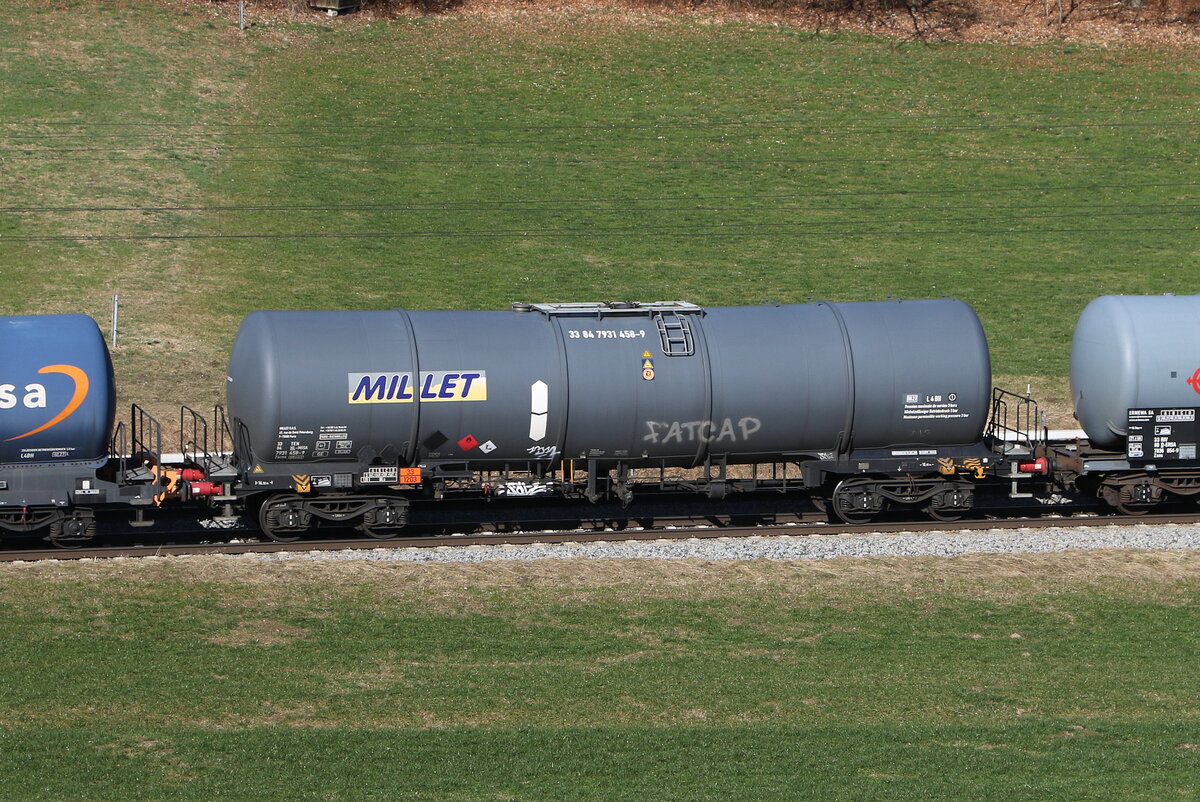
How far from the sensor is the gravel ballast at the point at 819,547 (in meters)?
23.6

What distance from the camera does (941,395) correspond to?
25.2m

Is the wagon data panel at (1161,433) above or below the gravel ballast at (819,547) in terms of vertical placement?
above

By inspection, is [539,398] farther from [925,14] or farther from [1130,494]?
[925,14]

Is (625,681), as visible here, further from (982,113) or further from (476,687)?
(982,113)

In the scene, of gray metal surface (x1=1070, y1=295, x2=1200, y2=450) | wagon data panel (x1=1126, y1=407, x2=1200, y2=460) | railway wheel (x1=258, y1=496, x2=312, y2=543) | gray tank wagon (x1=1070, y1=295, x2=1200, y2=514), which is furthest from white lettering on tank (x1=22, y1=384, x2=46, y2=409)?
wagon data panel (x1=1126, y1=407, x2=1200, y2=460)

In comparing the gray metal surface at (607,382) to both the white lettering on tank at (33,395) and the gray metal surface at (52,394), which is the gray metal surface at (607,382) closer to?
the gray metal surface at (52,394)

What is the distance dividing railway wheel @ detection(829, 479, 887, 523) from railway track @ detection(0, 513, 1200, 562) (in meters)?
0.27

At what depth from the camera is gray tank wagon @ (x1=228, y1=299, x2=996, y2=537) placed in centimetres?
2370

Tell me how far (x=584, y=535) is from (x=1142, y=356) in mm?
9929

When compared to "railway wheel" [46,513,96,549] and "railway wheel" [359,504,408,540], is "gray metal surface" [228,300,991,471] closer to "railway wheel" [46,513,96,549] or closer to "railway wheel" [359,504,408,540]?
"railway wheel" [359,504,408,540]

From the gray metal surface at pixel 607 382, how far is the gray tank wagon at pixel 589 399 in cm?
3

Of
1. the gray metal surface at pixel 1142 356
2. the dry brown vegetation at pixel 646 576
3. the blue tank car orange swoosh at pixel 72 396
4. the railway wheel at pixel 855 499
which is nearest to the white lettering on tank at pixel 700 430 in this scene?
the railway wheel at pixel 855 499

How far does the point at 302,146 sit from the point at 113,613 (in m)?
33.0

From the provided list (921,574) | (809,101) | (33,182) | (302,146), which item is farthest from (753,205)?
(921,574)
